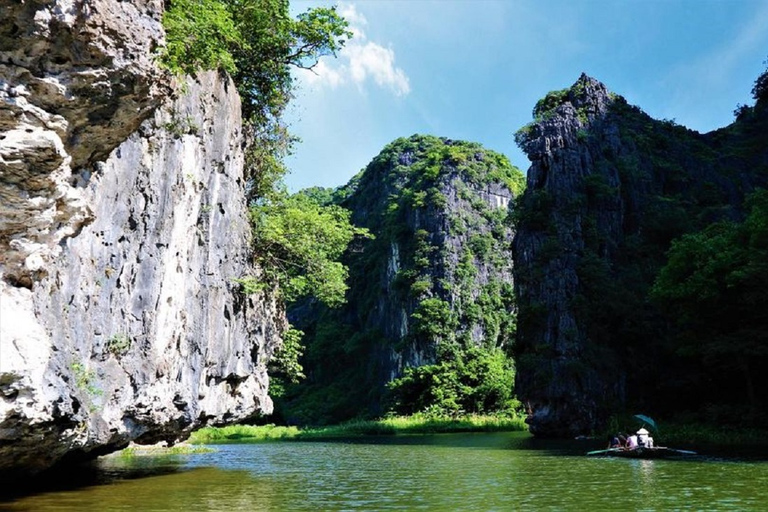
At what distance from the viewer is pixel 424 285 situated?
78.2 m

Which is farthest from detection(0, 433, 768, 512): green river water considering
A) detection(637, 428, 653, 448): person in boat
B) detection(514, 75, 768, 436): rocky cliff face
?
detection(514, 75, 768, 436): rocky cliff face

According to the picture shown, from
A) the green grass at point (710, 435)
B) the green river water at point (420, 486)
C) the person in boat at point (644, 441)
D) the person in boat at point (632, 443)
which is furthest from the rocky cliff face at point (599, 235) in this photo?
the green river water at point (420, 486)

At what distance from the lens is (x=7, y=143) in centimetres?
866

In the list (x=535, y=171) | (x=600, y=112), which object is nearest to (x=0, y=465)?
(x=535, y=171)

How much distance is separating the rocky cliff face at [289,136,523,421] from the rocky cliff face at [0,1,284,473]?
54617 mm

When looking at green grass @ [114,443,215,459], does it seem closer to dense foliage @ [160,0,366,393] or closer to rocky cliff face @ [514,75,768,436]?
dense foliage @ [160,0,366,393]

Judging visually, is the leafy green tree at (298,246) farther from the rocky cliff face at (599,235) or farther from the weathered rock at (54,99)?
the rocky cliff face at (599,235)

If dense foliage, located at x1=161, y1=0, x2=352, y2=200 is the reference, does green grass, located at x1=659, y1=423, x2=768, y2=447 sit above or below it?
below

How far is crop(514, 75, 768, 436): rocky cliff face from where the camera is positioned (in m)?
44.8

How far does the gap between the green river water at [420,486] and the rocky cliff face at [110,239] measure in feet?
4.44

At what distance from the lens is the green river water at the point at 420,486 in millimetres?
12945

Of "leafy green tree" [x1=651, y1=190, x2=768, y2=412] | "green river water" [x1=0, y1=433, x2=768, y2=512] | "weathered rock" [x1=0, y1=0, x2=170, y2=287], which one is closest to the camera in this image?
"weathered rock" [x1=0, y1=0, x2=170, y2=287]

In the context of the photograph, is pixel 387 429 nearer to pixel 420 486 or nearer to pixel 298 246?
pixel 298 246

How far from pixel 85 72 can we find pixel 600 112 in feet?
187
